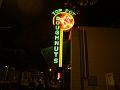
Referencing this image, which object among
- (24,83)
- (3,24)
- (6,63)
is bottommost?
(24,83)

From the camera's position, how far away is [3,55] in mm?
19797

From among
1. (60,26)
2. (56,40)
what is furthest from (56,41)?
(60,26)

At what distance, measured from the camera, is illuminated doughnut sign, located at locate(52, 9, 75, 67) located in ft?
38.8

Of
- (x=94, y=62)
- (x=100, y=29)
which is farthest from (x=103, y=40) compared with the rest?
(x=94, y=62)

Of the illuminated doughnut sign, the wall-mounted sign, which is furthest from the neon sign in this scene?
the wall-mounted sign

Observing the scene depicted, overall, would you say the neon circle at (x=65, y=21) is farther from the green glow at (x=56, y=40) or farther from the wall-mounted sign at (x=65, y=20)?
the green glow at (x=56, y=40)

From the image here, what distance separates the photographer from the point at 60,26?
12.7 meters

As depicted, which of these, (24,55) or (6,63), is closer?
(6,63)

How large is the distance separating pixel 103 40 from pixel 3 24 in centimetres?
954

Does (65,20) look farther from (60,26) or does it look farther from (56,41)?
(56,41)

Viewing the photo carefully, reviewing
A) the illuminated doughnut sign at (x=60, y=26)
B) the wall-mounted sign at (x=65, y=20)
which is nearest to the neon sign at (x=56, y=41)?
the illuminated doughnut sign at (x=60, y=26)

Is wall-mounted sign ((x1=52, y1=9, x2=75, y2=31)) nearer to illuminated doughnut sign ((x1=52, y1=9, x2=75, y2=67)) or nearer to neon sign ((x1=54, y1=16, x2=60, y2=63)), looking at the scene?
illuminated doughnut sign ((x1=52, y1=9, x2=75, y2=67))

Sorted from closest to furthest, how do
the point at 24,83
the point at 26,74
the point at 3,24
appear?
the point at 3,24
the point at 24,83
the point at 26,74

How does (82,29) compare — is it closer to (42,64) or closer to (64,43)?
(64,43)
